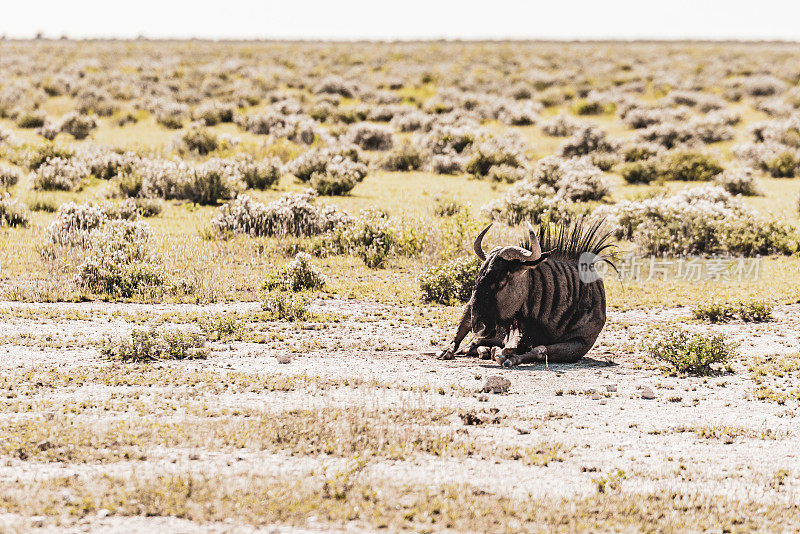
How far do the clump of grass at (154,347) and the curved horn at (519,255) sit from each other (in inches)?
138

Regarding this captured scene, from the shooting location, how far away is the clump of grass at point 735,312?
39.6 feet

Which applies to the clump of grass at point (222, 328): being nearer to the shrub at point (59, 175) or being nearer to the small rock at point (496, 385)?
the small rock at point (496, 385)

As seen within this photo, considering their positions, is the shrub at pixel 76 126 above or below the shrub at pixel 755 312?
above

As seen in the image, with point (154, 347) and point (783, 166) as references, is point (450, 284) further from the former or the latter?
point (783, 166)

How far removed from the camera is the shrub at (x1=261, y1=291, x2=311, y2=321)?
11.9 meters

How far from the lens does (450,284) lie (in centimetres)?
1311

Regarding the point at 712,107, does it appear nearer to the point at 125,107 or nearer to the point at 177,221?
the point at 125,107

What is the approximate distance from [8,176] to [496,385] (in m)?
17.0

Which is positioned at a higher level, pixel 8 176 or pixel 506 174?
pixel 506 174

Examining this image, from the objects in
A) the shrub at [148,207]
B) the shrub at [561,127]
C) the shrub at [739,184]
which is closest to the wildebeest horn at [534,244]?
the shrub at [148,207]

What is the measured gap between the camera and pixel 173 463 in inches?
249

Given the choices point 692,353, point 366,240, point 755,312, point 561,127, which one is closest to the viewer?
point 692,353

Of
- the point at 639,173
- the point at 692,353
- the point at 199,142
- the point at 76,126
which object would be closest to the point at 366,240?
the point at 692,353

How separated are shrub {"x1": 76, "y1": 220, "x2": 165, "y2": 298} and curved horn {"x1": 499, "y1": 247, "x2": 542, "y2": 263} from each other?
610 cm
